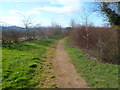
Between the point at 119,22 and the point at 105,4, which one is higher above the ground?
the point at 105,4

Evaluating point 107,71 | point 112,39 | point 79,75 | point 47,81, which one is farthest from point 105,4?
point 47,81

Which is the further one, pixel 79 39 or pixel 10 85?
pixel 79 39

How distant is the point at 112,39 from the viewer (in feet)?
19.1

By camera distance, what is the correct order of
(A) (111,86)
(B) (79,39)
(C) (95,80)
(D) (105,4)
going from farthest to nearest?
(B) (79,39) → (D) (105,4) → (C) (95,80) → (A) (111,86)

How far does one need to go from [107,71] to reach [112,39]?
217 cm

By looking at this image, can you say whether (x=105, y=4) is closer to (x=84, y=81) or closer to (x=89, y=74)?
(x=89, y=74)

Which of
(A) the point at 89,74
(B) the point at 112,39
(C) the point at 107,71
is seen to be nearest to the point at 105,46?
(B) the point at 112,39

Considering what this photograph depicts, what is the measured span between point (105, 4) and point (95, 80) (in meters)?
7.28

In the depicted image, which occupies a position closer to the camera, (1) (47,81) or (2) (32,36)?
(1) (47,81)

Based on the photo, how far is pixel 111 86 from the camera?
129 inches

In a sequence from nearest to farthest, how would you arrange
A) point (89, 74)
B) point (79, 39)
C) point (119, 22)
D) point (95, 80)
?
point (95, 80)
point (89, 74)
point (119, 22)
point (79, 39)

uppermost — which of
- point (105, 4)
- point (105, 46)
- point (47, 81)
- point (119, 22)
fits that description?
point (105, 4)

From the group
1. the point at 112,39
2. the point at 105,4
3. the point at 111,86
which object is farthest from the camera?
the point at 105,4

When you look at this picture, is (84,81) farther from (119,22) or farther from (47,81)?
(119,22)
